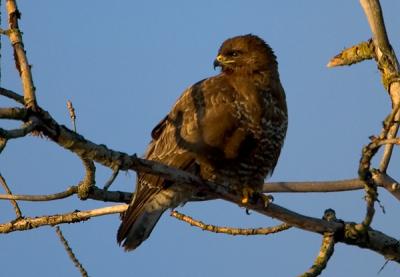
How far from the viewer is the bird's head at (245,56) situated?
7441 millimetres

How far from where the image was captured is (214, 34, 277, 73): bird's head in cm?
744

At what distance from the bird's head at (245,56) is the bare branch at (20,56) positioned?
347cm

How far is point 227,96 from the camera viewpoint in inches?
267

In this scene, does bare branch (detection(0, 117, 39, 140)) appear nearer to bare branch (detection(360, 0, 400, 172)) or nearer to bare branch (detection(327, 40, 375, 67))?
bare branch (detection(360, 0, 400, 172))

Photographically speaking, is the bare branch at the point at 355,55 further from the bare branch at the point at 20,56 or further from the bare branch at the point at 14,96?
the bare branch at the point at 14,96

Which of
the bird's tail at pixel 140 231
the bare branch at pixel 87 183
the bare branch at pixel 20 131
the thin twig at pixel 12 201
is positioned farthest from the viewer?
the bird's tail at pixel 140 231

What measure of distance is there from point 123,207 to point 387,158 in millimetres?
2237

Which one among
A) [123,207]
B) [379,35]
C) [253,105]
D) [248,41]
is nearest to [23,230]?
[123,207]

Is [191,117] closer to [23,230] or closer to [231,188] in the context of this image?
[231,188]

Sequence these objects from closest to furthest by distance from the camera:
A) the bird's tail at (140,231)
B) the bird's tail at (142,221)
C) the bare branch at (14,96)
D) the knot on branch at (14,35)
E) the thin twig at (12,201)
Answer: the bare branch at (14,96) < the knot on branch at (14,35) < the thin twig at (12,201) < the bird's tail at (142,221) < the bird's tail at (140,231)

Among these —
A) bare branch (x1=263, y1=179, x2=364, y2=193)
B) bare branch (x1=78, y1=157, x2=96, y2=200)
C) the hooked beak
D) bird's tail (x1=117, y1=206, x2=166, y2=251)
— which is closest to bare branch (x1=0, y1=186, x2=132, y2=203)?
bare branch (x1=78, y1=157, x2=96, y2=200)

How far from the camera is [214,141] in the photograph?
6.47m

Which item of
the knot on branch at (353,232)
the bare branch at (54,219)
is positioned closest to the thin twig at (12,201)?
the bare branch at (54,219)

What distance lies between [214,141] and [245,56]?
138cm
